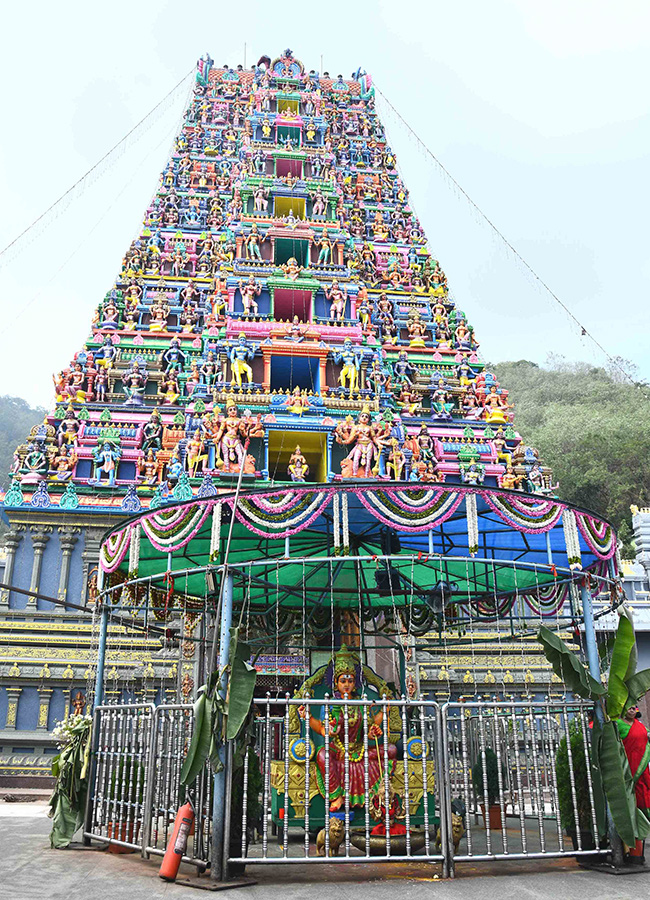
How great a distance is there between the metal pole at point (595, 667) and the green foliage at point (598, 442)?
34441 mm

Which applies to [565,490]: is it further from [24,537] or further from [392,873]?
[392,873]

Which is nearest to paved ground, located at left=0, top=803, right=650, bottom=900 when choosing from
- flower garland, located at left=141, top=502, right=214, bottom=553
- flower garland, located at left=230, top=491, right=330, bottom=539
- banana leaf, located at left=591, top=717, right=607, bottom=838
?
banana leaf, located at left=591, top=717, right=607, bottom=838

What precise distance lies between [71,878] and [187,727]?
1.76m

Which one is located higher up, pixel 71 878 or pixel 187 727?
pixel 187 727

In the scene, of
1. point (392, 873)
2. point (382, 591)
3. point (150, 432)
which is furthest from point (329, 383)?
point (392, 873)

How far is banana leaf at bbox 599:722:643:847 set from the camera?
296 inches

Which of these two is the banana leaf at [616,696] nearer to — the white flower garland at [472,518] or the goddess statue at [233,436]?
the white flower garland at [472,518]

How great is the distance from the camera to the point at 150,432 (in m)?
22.5

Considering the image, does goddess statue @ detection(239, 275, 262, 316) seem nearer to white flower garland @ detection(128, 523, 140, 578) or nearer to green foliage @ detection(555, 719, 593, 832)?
white flower garland @ detection(128, 523, 140, 578)

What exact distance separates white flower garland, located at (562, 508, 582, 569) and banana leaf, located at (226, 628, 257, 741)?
4.25 m

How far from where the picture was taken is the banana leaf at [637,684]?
26.7ft

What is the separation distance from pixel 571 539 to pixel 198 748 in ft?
17.0

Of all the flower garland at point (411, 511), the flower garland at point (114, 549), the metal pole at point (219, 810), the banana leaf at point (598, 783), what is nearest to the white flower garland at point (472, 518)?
the flower garland at point (411, 511)

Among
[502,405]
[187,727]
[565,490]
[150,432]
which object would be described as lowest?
[187,727]
